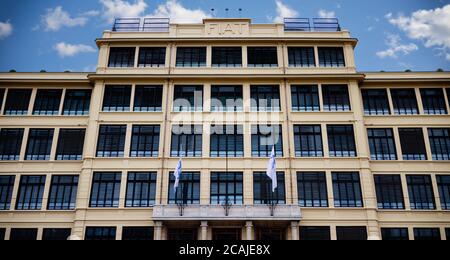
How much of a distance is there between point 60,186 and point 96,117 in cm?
613

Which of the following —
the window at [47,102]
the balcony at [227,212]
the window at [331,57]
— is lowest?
the balcony at [227,212]

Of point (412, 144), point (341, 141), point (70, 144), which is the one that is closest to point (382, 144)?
point (412, 144)

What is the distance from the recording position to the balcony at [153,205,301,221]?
28812 millimetres

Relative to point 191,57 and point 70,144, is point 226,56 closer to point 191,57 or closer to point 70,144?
point 191,57

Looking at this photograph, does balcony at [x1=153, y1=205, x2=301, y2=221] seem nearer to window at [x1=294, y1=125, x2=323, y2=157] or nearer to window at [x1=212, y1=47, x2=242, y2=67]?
window at [x1=294, y1=125, x2=323, y2=157]

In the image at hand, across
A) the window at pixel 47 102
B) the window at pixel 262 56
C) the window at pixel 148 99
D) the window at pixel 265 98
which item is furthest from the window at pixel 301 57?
the window at pixel 47 102

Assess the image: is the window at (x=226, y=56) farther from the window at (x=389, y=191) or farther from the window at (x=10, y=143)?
the window at (x=10, y=143)

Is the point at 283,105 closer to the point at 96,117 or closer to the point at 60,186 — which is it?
the point at 96,117

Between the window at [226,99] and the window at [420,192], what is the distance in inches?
580

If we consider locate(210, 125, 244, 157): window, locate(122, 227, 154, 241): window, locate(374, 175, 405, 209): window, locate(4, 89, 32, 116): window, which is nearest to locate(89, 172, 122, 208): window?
locate(122, 227, 154, 241): window

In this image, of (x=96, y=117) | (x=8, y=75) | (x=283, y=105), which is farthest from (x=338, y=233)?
(x=8, y=75)

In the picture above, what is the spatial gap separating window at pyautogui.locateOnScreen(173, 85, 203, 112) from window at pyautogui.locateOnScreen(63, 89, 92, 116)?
762 centimetres

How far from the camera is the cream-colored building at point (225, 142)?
30312 mm

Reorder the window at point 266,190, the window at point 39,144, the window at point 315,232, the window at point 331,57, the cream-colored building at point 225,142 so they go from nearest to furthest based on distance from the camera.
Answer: the window at point 315,232 → the cream-colored building at point 225,142 → the window at point 266,190 → the window at point 39,144 → the window at point 331,57
